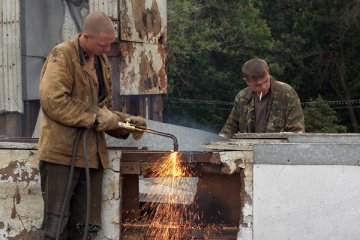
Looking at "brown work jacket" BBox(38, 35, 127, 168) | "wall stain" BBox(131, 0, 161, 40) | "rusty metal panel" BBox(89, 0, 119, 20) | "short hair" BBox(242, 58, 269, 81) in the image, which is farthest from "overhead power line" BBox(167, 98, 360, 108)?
"brown work jacket" BBox(38, 35, 127, 168)

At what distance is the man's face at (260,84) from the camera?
6348 millimetres

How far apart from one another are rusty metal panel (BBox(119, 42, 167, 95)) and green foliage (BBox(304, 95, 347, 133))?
9882 mm

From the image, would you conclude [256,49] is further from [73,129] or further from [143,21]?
[73,129]

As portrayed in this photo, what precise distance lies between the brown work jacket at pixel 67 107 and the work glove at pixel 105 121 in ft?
0.15

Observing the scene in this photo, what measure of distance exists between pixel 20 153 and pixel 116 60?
4.05 metres

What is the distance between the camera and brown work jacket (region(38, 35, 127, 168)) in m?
4.63

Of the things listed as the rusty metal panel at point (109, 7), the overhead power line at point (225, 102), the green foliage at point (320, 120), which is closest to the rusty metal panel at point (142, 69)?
the rusty metal panel at point (109, 7)

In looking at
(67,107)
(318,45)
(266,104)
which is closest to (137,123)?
(67,107)

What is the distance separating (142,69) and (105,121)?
191 inches

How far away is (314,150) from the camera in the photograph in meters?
4.66

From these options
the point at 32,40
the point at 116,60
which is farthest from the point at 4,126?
the point at 116,60

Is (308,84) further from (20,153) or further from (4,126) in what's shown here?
(20,153)

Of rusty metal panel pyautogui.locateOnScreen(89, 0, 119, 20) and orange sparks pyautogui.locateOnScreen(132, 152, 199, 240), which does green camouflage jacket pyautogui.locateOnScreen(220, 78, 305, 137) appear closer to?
orange sparks pyautogui.locateOnScreen(132, 152, 199, 240)

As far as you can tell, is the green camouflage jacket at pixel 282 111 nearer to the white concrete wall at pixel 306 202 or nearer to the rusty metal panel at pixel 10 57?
the white concrete wall at pixel 306 202
